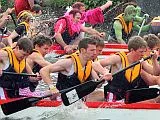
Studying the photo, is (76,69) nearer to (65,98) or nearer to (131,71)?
(65,98)

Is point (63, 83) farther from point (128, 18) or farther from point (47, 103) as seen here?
point (128, 18)

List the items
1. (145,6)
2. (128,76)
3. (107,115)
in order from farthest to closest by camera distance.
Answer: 1. (145,6)
2. (128,76)
3. (107,115)

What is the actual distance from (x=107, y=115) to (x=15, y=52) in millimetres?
1413

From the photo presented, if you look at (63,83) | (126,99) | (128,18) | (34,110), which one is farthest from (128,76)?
(128,18)

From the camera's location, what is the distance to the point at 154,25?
458 inches

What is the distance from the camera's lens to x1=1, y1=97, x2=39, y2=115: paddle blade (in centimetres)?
627

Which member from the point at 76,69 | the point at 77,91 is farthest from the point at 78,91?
the point at 76,69

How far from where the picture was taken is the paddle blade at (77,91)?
629cm

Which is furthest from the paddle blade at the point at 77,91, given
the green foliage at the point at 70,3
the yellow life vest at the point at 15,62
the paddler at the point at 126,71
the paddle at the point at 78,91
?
the green foliage at the point at 70,3

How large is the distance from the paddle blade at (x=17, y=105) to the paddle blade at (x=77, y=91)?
35 cm

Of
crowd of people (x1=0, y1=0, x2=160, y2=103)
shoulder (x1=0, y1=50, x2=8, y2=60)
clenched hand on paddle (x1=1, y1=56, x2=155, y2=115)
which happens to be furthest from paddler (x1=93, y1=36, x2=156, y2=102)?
shoulder (x1=0, y1=50, x2=8, y2=60)

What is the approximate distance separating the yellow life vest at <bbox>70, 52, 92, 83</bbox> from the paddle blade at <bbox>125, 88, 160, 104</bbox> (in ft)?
1.73

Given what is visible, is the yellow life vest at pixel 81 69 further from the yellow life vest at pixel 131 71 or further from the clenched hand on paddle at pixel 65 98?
the yellow life vest at pixel 131 71

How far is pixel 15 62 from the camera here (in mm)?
6762
